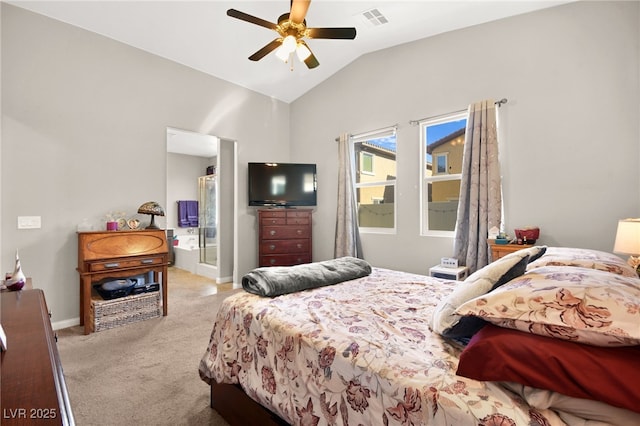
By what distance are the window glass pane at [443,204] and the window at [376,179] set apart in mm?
512

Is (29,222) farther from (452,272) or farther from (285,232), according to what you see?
(452,272)

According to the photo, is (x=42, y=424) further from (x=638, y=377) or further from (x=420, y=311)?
(x=420, y=311)

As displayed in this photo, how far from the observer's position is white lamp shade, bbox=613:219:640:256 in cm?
211

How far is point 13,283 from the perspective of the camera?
1.68 meters

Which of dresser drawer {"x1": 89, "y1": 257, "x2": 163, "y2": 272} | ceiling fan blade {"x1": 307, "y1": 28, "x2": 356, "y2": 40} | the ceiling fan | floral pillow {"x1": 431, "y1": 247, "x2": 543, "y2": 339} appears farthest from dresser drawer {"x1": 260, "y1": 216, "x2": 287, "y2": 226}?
floral pillow {"x1": 431, "y1": 247, "x2": 543, "y2": 339}

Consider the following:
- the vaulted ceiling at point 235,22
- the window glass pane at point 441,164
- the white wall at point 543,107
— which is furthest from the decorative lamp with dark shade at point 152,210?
the window glass pane at point 441,164

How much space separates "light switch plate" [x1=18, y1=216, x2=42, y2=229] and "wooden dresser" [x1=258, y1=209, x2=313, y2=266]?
2.47 metres

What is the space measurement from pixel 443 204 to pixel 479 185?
61cm

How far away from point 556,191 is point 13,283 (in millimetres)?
4314

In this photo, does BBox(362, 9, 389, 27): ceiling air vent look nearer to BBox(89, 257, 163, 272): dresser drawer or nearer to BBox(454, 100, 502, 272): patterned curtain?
BBox(454, 100, 502, 272): patterned curtain

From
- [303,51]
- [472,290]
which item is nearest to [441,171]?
[303,51]

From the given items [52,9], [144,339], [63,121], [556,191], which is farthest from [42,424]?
[52,9]

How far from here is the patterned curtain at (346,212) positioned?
176 inches

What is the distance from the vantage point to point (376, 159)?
4590 mm
